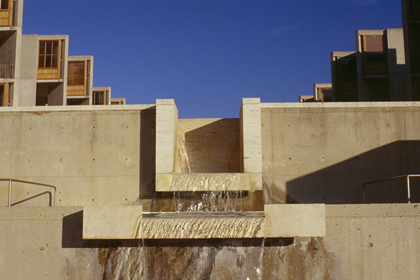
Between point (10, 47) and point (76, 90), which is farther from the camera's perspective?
point (76, 90)

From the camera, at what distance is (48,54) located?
2662 cm

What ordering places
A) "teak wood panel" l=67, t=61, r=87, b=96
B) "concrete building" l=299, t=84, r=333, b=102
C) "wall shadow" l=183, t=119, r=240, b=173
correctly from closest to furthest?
"wall shadow" l=183, t=119, r=240, b=173, "teak wood panel" l=67, t=61, r=87, b=96, "concrete building" l=299, t=84, r=333, b=102

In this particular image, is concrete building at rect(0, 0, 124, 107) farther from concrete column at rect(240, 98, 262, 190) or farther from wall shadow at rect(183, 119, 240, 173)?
concrete column at rect(240, 98, 262, 190)

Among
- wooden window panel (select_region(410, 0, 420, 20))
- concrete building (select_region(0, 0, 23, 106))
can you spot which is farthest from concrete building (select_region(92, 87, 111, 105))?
wooden window panel (select_region(410, 0, 420, 20))

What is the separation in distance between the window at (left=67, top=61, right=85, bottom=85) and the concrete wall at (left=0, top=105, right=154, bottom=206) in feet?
67.1

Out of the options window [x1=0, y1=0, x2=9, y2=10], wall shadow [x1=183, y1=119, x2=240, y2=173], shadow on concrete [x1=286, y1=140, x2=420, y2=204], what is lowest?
shadow on concrete [x1=286, y1=140, x2=420, y2=204]

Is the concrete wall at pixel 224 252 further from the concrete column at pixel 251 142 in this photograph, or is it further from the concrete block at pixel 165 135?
the concrete block at pixel 165 135

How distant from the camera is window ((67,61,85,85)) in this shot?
102ft

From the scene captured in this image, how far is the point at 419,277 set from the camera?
7.42 meters

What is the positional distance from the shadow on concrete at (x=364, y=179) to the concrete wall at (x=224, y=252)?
337cm

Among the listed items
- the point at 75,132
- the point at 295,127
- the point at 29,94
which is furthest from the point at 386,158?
the point at 29,94

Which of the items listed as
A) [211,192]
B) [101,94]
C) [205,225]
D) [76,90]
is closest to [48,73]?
[76,90]

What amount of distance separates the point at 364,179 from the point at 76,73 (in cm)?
2554

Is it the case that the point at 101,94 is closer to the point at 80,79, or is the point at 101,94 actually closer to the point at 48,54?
the point at 80,79
